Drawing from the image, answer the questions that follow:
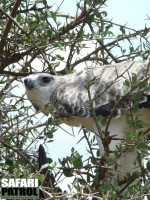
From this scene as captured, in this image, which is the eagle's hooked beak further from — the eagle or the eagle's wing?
the eagle's wing

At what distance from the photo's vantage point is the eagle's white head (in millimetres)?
3561

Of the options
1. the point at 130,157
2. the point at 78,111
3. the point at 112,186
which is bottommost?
the point at 112,186

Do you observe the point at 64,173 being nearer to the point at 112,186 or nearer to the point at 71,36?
the point at 112,186

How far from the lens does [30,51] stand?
3.38 meters

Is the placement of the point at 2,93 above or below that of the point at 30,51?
below

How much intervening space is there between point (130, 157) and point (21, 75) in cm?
65

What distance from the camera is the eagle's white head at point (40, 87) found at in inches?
140

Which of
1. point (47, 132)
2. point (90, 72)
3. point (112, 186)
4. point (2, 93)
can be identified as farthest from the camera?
point (90, 72)

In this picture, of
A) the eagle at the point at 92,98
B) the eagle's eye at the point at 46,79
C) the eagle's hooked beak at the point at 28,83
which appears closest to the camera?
the eagle at the point at 92,98

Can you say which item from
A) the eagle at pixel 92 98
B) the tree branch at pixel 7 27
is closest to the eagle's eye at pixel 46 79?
the eagle at pixel 92 98

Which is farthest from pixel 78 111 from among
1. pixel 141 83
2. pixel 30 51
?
pixel 141 83

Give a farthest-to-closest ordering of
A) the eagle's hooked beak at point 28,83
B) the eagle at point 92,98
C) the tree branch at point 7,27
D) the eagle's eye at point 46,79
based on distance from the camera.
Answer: the eagle's eye at point 46,79 < the eagle's hooked beak at point 28,83 < the eagle at point 92,98 < the tree branch at point 7,27

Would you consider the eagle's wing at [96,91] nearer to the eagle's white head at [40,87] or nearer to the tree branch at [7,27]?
the eagle's white head at [40,87]

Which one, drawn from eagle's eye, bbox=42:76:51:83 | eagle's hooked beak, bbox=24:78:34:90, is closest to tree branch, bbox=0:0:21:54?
eagle's hooked beak, bbox=24:78:34:90
